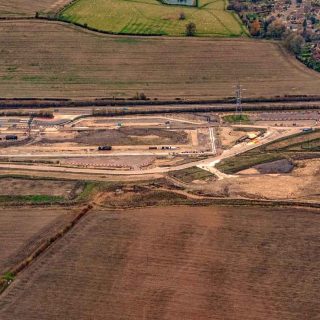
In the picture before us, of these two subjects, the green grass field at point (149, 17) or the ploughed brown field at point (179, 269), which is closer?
the ploughed brown field at point (179, 269)

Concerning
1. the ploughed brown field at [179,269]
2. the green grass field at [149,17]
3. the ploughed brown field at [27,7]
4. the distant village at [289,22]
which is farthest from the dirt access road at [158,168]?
the ploughed brown field at [27,7]

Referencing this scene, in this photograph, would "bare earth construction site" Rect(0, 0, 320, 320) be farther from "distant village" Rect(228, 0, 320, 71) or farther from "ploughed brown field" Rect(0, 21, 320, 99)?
"distant village" Rect(228, 0, 320, 71)

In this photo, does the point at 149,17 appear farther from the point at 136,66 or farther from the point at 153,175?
the point at 153,175

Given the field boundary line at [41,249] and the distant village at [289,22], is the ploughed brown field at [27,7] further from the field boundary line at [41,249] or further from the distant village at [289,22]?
the field boundary line at [41,249]

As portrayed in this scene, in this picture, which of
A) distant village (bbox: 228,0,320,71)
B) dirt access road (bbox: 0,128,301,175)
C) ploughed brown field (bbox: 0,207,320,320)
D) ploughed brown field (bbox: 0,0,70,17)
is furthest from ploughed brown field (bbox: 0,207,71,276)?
ploughed brown field (bbox: 0,0,70,17)

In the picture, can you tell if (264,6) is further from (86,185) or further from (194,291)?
(194,291)
